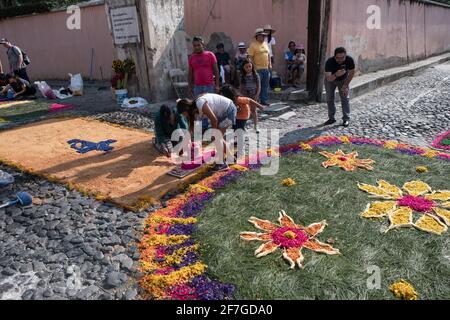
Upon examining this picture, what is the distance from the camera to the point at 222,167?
5191mm

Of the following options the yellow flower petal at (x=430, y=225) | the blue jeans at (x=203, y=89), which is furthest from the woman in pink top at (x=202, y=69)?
the yellow flower petal at (x=430, y=225)

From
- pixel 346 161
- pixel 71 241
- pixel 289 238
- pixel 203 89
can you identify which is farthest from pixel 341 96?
pixel 71 241

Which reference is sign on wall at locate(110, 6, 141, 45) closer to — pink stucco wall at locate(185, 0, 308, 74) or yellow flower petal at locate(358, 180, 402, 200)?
pink stucco wall at locate(185, 0, 308, 74)

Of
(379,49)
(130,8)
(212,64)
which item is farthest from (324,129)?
(379,49)

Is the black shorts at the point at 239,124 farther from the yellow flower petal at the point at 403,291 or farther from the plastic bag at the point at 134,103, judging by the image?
the plastic bag at the point at 134,103

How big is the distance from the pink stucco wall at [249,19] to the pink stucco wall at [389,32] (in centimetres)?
102

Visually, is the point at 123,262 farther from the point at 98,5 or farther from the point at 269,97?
the point at 98,5

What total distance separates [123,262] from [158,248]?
0.35m

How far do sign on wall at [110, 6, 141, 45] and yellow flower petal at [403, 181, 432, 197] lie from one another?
7546 mm

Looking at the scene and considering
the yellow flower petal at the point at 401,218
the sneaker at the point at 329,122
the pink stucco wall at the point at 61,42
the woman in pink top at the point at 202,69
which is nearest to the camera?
the yellow flower petal at the point at 401,218

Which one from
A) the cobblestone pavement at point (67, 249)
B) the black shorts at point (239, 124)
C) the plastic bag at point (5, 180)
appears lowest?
the cobblestone pavement at point (67, 249)

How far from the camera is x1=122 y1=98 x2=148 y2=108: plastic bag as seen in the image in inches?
370

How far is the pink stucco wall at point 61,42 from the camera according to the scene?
1406 centimetres

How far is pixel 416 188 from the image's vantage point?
14.3 ft
